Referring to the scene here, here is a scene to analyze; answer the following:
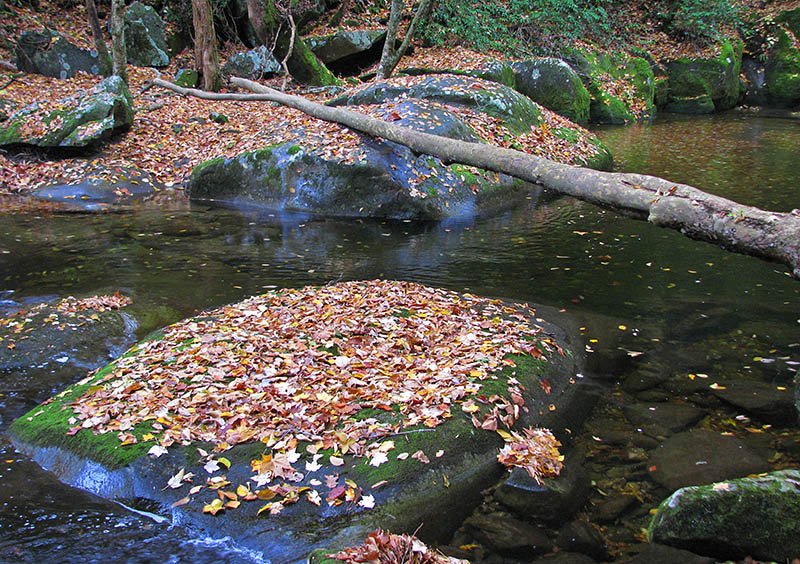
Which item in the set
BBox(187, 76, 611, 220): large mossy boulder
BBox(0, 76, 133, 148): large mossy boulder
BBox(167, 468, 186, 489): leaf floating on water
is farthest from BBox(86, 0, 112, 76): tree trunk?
BBox(167, 468, 186, 489): leaf floating on water

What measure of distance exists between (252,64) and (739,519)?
19826mm

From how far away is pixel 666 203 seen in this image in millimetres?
5691

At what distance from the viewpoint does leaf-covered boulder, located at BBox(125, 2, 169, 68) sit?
1944cm

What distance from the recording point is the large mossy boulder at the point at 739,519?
3.43 m

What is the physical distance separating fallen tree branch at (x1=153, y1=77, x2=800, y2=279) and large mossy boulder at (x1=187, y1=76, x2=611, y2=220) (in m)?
2.16

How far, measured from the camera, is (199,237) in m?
10.3

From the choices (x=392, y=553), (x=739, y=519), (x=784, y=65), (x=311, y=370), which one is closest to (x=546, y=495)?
(x=739, y=519)

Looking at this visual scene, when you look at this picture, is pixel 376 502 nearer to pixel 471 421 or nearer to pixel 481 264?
pixel 471 421

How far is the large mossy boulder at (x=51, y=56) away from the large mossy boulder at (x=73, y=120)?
4.09 metres

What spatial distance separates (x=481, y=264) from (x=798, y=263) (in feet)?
15.4

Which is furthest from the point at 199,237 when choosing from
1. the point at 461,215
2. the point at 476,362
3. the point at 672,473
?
the point at 672,473

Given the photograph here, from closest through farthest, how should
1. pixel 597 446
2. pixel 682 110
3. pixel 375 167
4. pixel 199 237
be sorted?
pixel 597 446, pixel 199 237, pixel 375 167, pixel 682 110

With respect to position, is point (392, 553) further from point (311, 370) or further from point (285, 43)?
point (285, 43)

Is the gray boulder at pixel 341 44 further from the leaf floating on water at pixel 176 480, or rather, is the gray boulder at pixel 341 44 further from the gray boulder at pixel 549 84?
the leaf floating on water at pixel 176 480
